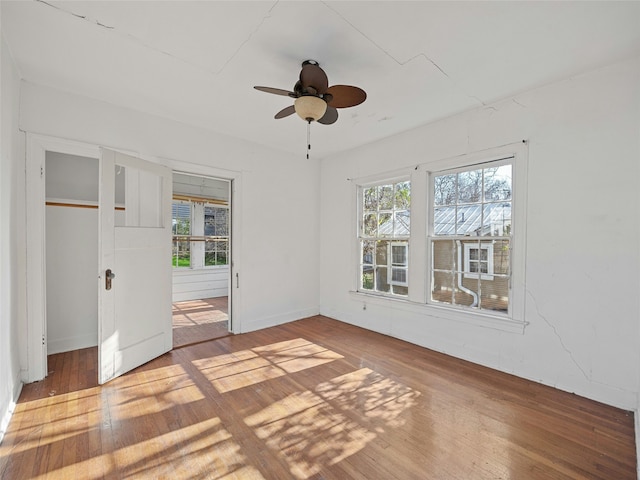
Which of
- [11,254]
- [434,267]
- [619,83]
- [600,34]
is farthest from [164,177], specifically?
[619,83]

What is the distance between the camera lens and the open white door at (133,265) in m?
2.65

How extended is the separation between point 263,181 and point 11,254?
2720 mm

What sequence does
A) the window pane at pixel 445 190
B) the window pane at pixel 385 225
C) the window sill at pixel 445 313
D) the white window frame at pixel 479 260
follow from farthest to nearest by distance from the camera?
1. the window pane at pixel 385 225
2. the window pane at pixel 445 190
3. the white window frame at pixel 479 260
4. the window sill at pixel 445 313

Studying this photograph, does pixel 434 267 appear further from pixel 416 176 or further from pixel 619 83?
pixel 619 83

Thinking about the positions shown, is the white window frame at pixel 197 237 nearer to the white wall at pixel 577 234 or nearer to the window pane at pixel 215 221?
the window pane at pixel 215 221

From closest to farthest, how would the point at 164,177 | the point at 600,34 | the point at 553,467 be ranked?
the point at 553,467, the point at 600,34, the point at 164,177

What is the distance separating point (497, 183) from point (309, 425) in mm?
2830

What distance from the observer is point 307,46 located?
2.10 meters

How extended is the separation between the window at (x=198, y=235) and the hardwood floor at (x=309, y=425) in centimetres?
336

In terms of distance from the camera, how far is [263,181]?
14.1ft

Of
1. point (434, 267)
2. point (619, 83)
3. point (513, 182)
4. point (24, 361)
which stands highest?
point (619, 83)

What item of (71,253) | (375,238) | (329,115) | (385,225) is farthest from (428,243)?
(71,253)

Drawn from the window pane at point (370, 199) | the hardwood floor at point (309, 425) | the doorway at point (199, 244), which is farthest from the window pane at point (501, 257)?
the doorway at point (199, 244)

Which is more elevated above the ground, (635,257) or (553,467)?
(635,257)
